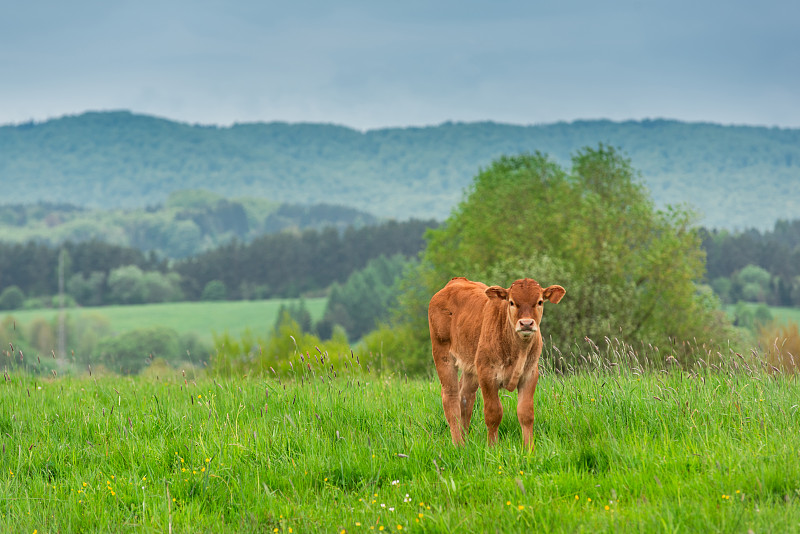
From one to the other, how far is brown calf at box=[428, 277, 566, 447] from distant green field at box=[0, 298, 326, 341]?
109 metres

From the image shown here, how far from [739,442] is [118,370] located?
11546mm

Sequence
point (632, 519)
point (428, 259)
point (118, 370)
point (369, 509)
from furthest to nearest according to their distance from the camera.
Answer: point (428, 259) < point (118, 370) < point (369, 509) < point (632, 519)

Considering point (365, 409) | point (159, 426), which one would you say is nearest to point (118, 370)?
point (159, 426)

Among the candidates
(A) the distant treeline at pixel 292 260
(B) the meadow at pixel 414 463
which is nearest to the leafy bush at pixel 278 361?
(B) the meadow at pixel 414 463

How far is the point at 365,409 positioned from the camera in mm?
7340

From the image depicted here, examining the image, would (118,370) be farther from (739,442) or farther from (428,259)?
(428,259)

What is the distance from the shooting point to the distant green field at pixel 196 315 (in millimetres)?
117312

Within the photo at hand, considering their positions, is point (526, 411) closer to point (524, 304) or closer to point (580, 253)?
point (524, 304)

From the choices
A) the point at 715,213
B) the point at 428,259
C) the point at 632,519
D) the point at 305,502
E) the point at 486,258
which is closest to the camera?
the point at 632,519

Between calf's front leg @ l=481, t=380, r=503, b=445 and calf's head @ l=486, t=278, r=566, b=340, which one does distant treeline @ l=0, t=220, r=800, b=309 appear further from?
calf's head @ l=486, t=278, r=566, b=340

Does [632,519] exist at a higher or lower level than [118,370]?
higher

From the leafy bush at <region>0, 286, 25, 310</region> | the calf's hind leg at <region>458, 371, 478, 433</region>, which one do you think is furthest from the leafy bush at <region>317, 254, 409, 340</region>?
the calf's hind leg at <region>458, 371, 478, 433</region>

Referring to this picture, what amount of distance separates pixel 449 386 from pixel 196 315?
426ft

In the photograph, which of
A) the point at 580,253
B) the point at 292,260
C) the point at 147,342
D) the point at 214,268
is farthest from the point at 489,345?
the point at 214,268
